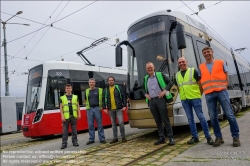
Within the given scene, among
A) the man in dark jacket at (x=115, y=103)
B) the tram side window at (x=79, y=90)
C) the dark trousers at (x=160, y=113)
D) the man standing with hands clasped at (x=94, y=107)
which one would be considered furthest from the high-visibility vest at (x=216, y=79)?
the tram side window at (x=79, y=90)

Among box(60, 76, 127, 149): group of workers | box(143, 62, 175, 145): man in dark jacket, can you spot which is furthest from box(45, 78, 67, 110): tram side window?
box(143, 62, 175, 145): man in dark jacket

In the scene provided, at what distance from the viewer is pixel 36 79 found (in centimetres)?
981

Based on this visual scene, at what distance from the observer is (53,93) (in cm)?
952

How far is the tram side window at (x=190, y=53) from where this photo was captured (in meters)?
6.15

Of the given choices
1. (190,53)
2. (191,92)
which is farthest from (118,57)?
(191,92)

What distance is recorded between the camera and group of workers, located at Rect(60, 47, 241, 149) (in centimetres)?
436

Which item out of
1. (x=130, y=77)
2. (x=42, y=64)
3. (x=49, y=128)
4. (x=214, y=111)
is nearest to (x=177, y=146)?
(x=214, y=111)

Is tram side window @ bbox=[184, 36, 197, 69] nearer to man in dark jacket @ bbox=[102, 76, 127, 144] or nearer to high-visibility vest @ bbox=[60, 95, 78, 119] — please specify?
man in dark jacket @ bbox=[102, 76, 127, 144]

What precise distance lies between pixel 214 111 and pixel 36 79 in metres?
7.64

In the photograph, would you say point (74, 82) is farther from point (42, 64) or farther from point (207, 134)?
point (207, 134)

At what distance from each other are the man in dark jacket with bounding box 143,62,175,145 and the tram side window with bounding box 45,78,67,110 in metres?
5.29

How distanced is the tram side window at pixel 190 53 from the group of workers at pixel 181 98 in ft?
4.00

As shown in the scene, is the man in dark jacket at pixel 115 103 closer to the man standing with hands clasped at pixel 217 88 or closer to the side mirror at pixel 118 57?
the side mirror at pixel 118 57

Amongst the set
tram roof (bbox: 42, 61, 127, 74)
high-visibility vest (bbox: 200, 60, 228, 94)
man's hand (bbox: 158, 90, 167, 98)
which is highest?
tram roof (bbox: 42, 61, 127, 74)
